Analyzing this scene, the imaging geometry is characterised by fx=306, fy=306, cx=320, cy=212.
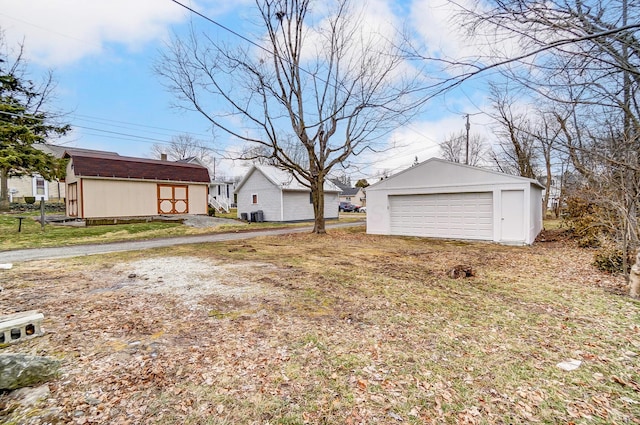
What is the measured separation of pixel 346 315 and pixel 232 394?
200cm

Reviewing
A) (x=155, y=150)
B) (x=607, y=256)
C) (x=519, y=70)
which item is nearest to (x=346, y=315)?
(x=519, y=70)

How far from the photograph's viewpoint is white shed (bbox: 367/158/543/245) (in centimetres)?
1148

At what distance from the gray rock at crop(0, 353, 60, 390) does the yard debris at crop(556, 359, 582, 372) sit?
4589mm

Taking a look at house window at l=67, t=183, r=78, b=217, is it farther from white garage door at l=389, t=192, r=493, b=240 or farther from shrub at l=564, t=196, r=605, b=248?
shrub at l=564, t=196, r=605, b=248

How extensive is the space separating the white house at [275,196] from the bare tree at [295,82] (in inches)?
287

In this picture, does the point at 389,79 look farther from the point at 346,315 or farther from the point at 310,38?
the point at 346,315

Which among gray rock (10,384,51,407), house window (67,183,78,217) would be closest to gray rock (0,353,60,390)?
gray rock (10,384,51,407)

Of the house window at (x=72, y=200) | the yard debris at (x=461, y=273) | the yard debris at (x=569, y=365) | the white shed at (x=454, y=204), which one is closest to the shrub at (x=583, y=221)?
the white shed at (x=454, y=204)

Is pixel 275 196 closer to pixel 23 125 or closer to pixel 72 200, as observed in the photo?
pixel 72 200

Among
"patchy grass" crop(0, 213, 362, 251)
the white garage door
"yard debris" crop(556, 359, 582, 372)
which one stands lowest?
"yard debris" crop(556, 359, 582, 372)

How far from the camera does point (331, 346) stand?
328cm

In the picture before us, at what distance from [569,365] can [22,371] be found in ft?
15.7

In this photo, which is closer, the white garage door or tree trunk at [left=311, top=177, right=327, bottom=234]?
the white garage door

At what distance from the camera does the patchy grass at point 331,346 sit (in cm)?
232
